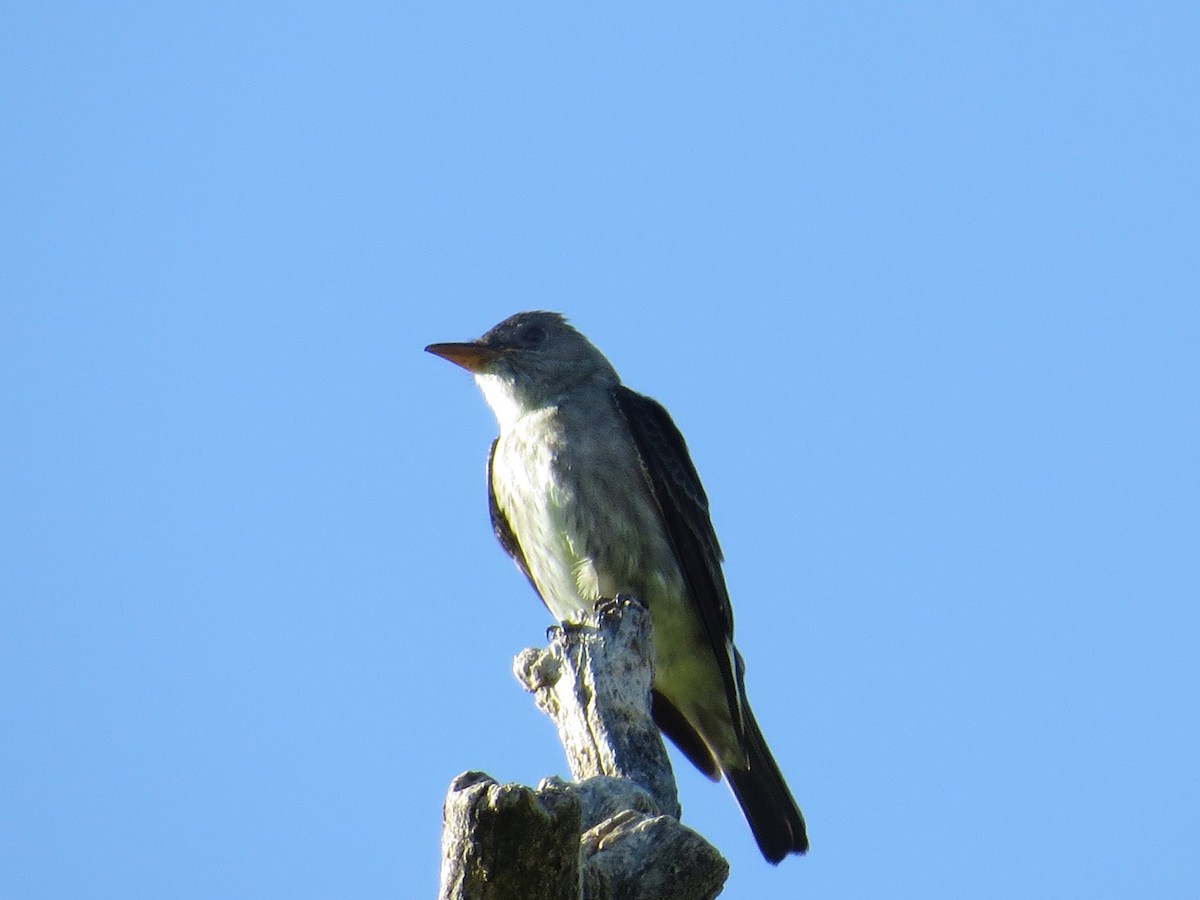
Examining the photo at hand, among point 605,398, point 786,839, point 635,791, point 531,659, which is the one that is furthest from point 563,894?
point 605,398

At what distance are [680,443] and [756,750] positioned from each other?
6.38ft

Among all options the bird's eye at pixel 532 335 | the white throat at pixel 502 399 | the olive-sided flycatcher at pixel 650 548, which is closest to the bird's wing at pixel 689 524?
the olive-sided flycatcher at pixel 650 548

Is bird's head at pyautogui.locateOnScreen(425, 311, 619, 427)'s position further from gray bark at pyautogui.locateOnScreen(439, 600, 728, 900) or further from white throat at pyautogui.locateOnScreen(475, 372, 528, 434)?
gray bark at pyautogui.locateOnScreen(439, 600, 728, 900)

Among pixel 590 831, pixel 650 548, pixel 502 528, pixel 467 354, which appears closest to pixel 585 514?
pixel 650 548

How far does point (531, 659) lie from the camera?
6941 millimetres

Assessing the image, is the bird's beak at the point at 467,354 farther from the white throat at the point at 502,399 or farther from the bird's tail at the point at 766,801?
the bird's tail at the point at 766,801

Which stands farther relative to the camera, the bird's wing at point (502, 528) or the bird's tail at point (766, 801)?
the bird's wing at point (502, 528)

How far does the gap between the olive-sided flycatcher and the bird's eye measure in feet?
2.47

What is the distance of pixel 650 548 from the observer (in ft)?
29.0

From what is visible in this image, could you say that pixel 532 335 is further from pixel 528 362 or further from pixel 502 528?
pixel 502 528

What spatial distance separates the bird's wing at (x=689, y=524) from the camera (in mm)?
8805

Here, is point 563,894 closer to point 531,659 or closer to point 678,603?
point 531,659

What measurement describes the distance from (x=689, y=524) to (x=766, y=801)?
1683 mm

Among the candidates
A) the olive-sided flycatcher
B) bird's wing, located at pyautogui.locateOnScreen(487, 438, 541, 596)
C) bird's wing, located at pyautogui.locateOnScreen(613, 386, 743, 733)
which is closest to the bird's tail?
the olive-sided flycatcher
